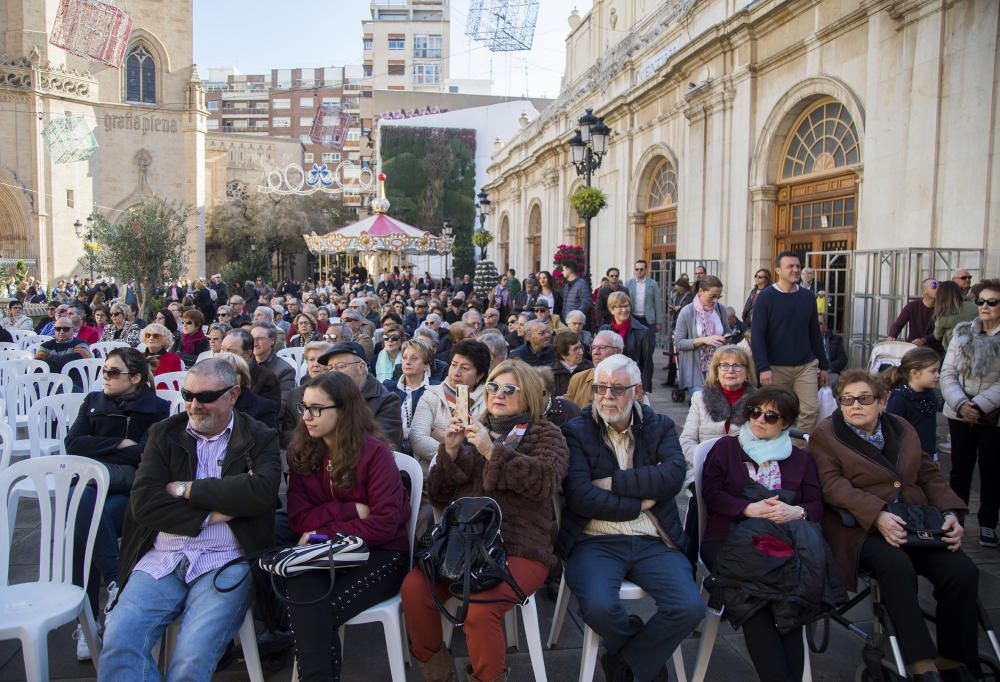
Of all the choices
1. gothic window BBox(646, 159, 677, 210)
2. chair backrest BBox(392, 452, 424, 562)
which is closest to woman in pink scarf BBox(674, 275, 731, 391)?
chair backrest BBox(392, 452, 424, 562)

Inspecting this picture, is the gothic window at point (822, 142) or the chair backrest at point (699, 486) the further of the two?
the gothic window at point (822, 142)

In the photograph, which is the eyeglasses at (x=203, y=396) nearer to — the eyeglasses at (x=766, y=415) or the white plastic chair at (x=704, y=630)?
the white plastic chair at (x=704, y=630)

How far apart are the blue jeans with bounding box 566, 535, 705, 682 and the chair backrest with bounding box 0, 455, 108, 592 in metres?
2.21

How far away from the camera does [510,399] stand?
3.51 metres

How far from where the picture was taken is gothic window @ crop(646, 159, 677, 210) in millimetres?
15639

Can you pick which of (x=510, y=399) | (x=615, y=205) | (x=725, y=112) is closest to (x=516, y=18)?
(x=615, y=205)

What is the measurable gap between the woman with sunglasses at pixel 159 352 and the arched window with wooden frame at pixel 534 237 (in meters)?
21.4

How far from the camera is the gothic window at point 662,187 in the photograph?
15.6m

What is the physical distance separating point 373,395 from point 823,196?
8572mm

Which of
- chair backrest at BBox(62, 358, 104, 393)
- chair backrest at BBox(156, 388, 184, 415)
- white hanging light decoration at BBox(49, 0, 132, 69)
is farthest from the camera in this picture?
white hanging light decoration at BBox(49, 0, 132, 69)

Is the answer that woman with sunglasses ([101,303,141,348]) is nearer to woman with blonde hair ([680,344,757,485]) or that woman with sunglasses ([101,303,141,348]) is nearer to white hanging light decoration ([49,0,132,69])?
woman with blonde hair ([680,344,757,485])

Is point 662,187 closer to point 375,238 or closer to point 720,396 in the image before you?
point 375,238

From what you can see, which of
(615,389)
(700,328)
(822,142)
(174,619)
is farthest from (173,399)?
(822,142)

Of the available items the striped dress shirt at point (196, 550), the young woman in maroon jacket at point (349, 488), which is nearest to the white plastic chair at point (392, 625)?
the young woman in maroon jacket at point (349, 488)
